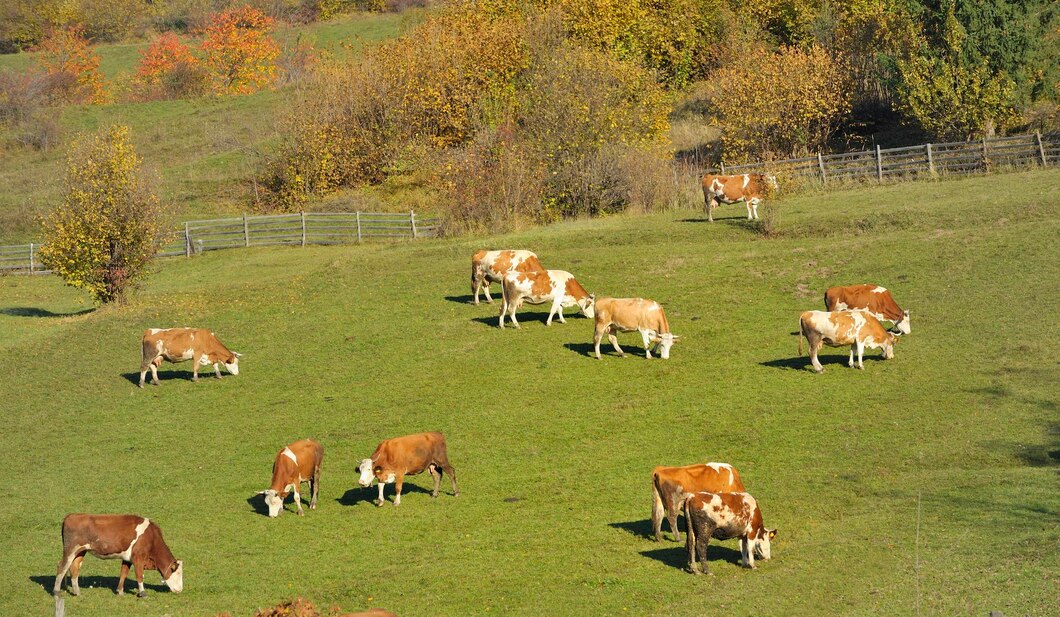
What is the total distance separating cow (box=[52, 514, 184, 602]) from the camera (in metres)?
18.6

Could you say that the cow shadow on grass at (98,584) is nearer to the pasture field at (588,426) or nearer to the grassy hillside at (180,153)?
the pasture field at (588,426)

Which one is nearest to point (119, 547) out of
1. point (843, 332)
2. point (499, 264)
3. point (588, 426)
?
point (588, 426)

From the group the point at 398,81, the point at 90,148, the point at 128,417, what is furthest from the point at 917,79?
the point at 128,417

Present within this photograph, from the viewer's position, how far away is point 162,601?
18.8 metres

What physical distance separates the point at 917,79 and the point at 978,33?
3532mm

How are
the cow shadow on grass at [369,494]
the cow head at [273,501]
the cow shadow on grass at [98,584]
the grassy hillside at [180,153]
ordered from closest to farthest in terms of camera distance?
the cow shadow on grass at [98,584] < the cow head at [273,501] < the cow shadow on grass at [369,494] < the grassy hillside at [180,153]

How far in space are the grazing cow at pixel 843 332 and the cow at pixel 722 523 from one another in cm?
1115

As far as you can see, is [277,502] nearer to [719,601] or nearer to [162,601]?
[162,601]

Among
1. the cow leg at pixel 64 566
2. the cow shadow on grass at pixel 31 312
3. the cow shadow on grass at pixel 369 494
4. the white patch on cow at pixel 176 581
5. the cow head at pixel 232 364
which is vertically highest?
the cow shadow on grass at pixel 31 312

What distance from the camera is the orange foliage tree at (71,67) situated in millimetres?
101688

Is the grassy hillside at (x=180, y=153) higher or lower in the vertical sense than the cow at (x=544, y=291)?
higher

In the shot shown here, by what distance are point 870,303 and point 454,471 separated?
1350 centimetres

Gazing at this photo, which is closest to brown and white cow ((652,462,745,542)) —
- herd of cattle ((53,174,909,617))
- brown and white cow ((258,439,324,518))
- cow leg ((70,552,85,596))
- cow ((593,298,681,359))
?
herd of cattle ((53,174,909,617))

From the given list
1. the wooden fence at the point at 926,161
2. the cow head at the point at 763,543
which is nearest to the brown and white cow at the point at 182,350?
the cow head at the point at 763,543
